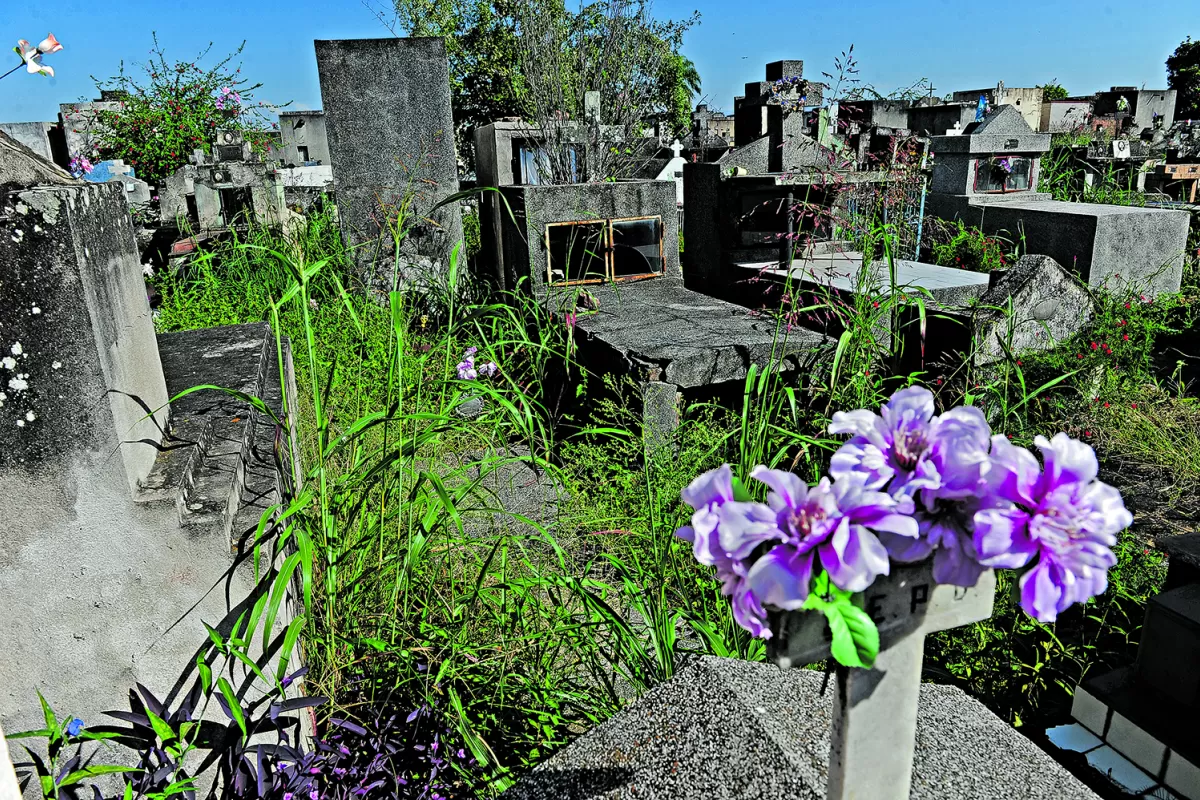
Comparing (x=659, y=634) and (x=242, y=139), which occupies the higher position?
(x=242, y=139)

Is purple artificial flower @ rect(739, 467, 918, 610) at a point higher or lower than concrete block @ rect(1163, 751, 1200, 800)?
higher

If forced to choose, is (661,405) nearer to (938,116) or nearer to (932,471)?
(932,471)

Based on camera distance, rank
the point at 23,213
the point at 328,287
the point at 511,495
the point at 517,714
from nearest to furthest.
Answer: the point at 23,213, the point at 517,714, the point at 511,495, the point at 328,287

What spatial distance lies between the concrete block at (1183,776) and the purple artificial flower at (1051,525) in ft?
5.07

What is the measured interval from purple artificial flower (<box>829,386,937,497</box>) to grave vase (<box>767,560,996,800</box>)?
4.7 inches

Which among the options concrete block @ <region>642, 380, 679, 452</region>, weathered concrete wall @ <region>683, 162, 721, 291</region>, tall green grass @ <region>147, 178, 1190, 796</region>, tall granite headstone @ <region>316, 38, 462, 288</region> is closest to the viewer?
tall green grass @ <region>147, 178, 1190, 796</region>

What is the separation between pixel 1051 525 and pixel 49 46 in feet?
9.16

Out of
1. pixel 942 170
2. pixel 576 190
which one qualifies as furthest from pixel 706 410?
pixel 942 170

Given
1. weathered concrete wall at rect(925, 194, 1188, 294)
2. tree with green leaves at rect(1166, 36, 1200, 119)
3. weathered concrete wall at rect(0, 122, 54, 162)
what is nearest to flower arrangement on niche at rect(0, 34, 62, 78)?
weathered concrete wall at rect(925, 194, 1188, 294)

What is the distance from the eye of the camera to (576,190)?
5457 mm

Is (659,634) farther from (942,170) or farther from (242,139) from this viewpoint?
(242,139)

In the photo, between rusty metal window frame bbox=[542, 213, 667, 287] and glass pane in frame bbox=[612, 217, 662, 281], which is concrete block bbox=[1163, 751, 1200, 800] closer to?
rusty metal window frame bbox=[542, 213, 667, 287]

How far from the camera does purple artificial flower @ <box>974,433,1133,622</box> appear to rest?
0.75 meters

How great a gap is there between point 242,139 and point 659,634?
11290 millimetres
